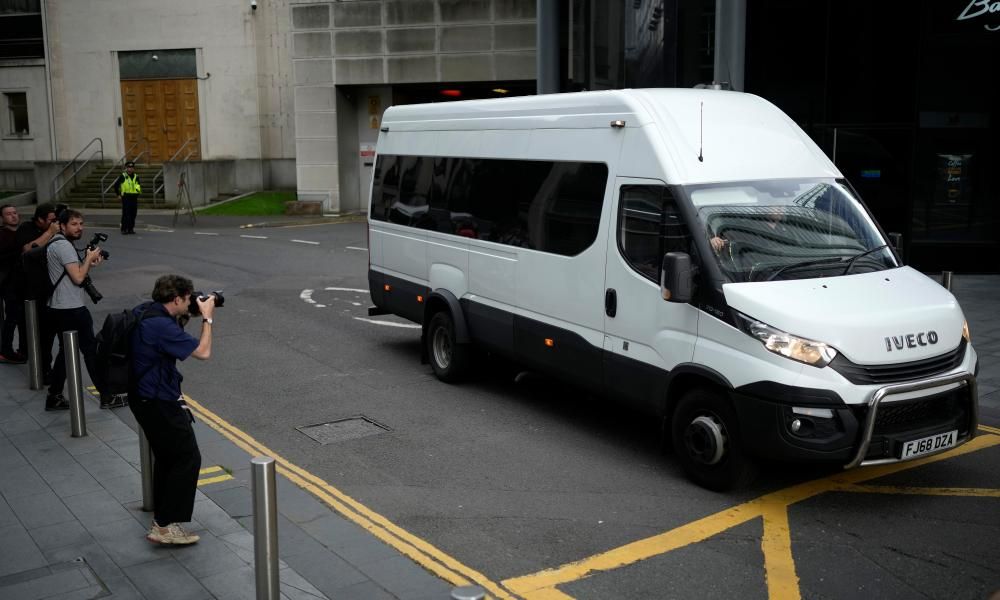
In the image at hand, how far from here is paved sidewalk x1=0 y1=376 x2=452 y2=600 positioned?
6031mm

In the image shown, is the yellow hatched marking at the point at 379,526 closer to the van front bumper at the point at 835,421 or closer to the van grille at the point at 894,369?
the van front bumper at the point at 835,421

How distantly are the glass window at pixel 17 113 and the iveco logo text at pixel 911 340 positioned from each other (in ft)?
118

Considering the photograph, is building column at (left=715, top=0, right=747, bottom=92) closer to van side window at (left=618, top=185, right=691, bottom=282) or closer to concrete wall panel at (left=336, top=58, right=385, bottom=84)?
van side window at (left=618, top=185, right=691, bottom=282)

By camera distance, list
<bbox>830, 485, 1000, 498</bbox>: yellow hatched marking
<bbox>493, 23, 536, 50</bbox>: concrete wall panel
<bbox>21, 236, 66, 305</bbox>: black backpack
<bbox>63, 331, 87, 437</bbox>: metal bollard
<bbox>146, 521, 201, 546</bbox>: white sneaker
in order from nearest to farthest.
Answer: <bbox>146, 521, 201, 546</bbox>: white sneaker → <bbox>830, 485, 1000, 498</bbox>: yellow hatched marking → <bbox>63, 331, 87, 437</bbox>: metal bollard → <bbox>21, 236, 66, 305</bbox>: black backpack → <bbox>493, 23, 536, 50</bbox>: concrete wall panel

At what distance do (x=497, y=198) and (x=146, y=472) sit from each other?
14.6 ft

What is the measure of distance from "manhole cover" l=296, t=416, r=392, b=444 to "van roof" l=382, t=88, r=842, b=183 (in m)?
3.30

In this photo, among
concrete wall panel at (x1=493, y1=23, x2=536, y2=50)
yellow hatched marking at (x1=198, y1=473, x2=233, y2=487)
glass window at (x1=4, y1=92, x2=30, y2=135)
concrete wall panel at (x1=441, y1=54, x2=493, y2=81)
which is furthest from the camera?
glass window at (x1=4, y1=92, x2=30, y2=135)

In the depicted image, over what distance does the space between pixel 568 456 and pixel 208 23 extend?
29.3 m

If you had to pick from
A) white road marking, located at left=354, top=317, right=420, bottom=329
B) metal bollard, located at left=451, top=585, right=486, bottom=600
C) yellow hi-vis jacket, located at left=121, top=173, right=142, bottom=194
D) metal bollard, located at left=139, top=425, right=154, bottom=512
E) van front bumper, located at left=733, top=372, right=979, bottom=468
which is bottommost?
white road marking, located at left=354, top=317, right=420, bottom=329

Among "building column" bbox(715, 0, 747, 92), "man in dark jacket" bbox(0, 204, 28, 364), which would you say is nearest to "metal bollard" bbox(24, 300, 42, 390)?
"man in dark jacket" bbox(0, 204, 28, 364)

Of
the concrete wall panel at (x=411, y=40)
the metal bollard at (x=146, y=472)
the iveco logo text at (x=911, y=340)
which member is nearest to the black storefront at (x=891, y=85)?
the iveco logo text at (x=911, y=340)

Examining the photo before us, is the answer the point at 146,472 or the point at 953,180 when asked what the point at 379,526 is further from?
the point at 953,180

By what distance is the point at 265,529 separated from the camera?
17.6 ft

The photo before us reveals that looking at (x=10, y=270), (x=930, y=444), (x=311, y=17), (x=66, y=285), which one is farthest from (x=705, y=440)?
(x=311, y=17)
